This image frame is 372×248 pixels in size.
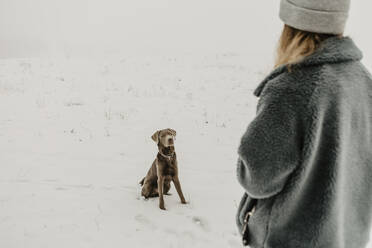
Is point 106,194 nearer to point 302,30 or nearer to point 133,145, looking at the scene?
point 133,145

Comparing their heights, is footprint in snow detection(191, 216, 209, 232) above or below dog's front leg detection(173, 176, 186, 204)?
below

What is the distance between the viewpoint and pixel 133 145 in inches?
259

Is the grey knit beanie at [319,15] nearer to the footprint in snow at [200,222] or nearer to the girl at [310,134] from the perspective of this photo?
the girl at [310,134]

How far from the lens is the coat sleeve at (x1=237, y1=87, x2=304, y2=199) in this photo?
136 centimetres

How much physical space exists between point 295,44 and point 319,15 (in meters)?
0.15

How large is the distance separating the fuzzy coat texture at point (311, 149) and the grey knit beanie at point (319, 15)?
62 mm

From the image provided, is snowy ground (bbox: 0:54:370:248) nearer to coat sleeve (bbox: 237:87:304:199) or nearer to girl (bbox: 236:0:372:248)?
girl (bbox: 236:0:372:248)

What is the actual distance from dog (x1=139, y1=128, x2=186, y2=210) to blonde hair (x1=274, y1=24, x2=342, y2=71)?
2752mm

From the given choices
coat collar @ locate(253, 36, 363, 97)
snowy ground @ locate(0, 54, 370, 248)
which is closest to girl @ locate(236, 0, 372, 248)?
coat collar @ locate(253, 36, 363, 97)

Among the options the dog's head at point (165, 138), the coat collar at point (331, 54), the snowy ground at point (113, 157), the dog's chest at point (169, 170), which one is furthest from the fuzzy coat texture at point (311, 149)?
the dog's chest at point (169, 170)

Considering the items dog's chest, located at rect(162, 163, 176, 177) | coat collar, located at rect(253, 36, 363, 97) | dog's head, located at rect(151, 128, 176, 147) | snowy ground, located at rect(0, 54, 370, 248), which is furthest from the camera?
dog's chest, located at rect(162, 163, 176, 177)

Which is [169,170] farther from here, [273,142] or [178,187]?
[273,142]

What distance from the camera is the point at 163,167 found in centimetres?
426

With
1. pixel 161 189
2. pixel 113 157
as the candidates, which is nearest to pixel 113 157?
pixel 113 157
